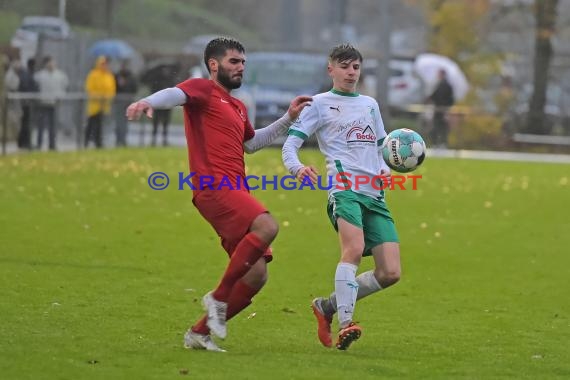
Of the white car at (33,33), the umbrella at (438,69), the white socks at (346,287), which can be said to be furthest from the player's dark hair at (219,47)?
the umbrella at (438,69)

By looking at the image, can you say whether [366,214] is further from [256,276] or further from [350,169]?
[256,276]

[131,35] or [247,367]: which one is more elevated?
[131,35]

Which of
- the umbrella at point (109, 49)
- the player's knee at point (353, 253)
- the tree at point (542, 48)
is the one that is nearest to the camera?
the player's knee at point (353, 253)

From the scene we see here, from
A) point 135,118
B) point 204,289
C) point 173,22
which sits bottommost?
point 204,289

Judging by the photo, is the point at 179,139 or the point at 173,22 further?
the point at 173,22

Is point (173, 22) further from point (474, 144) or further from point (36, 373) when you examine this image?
point (36, 373)

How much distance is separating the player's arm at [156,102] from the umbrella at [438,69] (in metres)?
29.7

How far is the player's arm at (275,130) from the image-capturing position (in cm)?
845

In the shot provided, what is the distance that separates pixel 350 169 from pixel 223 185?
2.93ft

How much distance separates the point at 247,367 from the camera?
7.46m

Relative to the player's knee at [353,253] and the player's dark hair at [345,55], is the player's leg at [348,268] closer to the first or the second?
the player's knee at [353,253]

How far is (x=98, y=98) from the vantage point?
29344 mm

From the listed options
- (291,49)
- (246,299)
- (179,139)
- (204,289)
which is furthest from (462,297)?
(291,49)

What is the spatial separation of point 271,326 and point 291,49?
26620 millimetres
